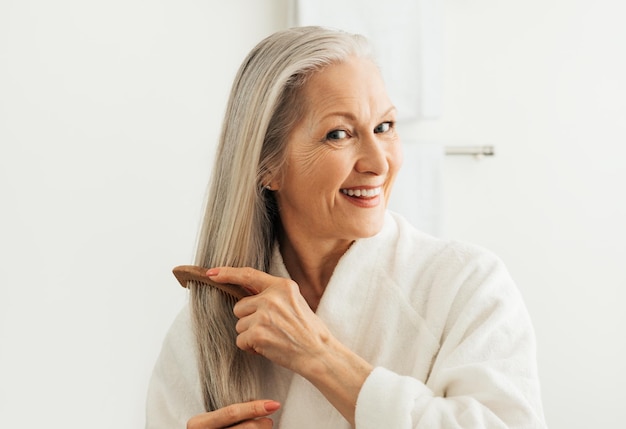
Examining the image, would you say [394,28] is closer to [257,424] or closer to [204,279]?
[204,279]

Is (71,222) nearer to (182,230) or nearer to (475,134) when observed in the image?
(182,230)

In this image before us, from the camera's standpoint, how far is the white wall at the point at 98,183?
5.82 ft

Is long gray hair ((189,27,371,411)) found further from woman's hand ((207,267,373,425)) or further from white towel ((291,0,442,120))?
white towel ((291,0,442,120))

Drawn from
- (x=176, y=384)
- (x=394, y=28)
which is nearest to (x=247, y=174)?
(x=176, y=384)

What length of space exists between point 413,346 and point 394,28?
0.98 m

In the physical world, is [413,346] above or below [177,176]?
below

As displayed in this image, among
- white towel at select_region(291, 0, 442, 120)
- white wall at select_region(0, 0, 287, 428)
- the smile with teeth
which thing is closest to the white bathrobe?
the smile with teeth

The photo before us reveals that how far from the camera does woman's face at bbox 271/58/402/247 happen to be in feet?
3.85

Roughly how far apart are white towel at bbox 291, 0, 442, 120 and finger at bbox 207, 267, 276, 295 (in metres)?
0.89

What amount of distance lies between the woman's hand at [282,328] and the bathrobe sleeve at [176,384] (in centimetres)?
21

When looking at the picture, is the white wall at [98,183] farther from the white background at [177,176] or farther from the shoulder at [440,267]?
the shoulder at [440,267]

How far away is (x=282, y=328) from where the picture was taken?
3.63ft

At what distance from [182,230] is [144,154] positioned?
20 centimetres

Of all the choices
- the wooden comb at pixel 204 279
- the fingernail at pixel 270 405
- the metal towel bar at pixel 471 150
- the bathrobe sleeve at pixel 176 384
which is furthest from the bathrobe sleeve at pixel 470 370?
the metal towel bar at pixel 471 150
